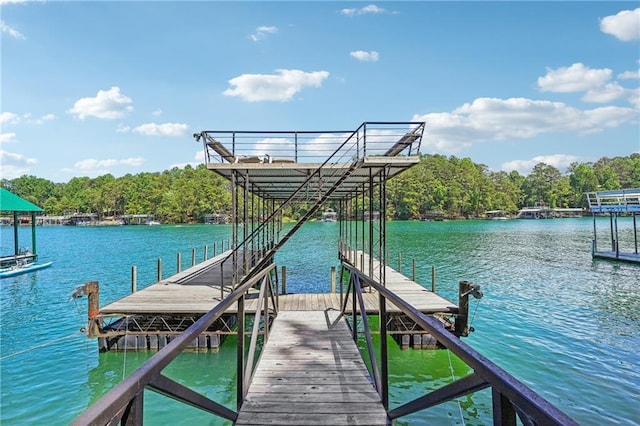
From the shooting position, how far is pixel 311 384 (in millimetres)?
4637

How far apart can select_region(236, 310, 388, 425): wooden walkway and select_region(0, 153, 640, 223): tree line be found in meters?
97.1

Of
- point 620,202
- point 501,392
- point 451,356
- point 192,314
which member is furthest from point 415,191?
point 501,392

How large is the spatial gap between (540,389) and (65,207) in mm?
136070

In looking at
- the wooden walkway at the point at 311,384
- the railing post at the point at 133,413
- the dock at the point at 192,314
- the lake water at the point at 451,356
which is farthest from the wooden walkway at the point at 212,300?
the railing post at the point at 133,413

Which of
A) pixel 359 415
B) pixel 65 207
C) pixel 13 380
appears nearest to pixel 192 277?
pixel 13 380

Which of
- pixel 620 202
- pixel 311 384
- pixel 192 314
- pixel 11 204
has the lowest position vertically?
pixel 192 314

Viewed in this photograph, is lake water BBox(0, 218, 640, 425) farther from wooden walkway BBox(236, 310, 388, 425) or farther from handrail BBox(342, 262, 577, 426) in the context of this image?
handrail BBox(342, 262, 577, 426)

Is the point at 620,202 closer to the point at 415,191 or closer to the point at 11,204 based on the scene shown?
the point at 11,204

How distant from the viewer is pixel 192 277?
1599 centimetres

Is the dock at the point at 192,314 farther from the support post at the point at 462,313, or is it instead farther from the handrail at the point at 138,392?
the handrail at the point at 138,392

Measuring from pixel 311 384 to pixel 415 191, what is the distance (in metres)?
105

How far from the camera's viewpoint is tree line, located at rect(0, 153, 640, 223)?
105875mm

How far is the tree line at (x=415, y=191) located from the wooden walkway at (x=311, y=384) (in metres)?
97.1

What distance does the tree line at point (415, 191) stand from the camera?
106m
